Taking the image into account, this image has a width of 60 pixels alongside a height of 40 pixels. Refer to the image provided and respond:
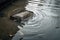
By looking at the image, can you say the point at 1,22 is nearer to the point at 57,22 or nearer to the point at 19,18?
the point at 19,18

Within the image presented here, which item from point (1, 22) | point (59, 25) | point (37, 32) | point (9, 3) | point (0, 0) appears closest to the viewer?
point (37, 32)

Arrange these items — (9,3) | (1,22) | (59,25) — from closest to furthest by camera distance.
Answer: (59,25), (1,22), (9,3)

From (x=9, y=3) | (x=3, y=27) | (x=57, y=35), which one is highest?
(x=9, y=3)

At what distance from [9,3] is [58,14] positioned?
19.2 feet

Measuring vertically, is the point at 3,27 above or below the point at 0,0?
below

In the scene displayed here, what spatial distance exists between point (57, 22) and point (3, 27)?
355 centimetres

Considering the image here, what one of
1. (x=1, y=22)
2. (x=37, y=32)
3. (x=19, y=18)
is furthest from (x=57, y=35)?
(x=1, y=22)

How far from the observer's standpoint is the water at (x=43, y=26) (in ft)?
29.1

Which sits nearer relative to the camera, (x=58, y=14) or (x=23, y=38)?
(x=23, y=38)

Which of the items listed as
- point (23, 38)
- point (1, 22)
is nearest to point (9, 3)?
point (1, 22)

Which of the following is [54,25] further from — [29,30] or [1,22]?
[1,22]

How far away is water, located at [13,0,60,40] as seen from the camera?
29.1ft

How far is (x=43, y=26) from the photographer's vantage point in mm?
10109

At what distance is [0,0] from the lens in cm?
1434
